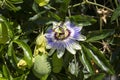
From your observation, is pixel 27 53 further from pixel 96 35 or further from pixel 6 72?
pixel 96 35

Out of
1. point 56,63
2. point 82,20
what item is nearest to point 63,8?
point 82,20

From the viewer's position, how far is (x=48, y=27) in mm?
1524

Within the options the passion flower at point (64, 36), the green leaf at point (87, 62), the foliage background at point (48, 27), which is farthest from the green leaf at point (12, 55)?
the green leaf at point (87, 62)

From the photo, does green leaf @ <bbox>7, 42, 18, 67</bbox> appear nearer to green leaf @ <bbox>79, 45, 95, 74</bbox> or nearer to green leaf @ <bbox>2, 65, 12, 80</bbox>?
green leaf @ <bbox>2, 65, 12, 80</bbox>

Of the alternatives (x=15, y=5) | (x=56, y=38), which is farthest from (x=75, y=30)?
(x=15, y=5)

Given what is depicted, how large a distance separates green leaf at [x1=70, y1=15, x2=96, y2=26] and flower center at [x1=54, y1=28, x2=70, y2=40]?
0.05 m

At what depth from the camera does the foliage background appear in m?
1.48

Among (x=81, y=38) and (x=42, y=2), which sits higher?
(x=42, y=2)

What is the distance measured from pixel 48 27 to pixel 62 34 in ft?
0.21

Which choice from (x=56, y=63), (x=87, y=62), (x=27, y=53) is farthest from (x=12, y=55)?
(x=87, y=62)

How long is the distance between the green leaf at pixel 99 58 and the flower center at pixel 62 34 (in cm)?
8

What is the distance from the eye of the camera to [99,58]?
148 cm

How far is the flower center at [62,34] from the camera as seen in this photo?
58.2 inches

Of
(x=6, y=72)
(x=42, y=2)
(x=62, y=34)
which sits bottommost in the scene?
(x=6, y=72)
